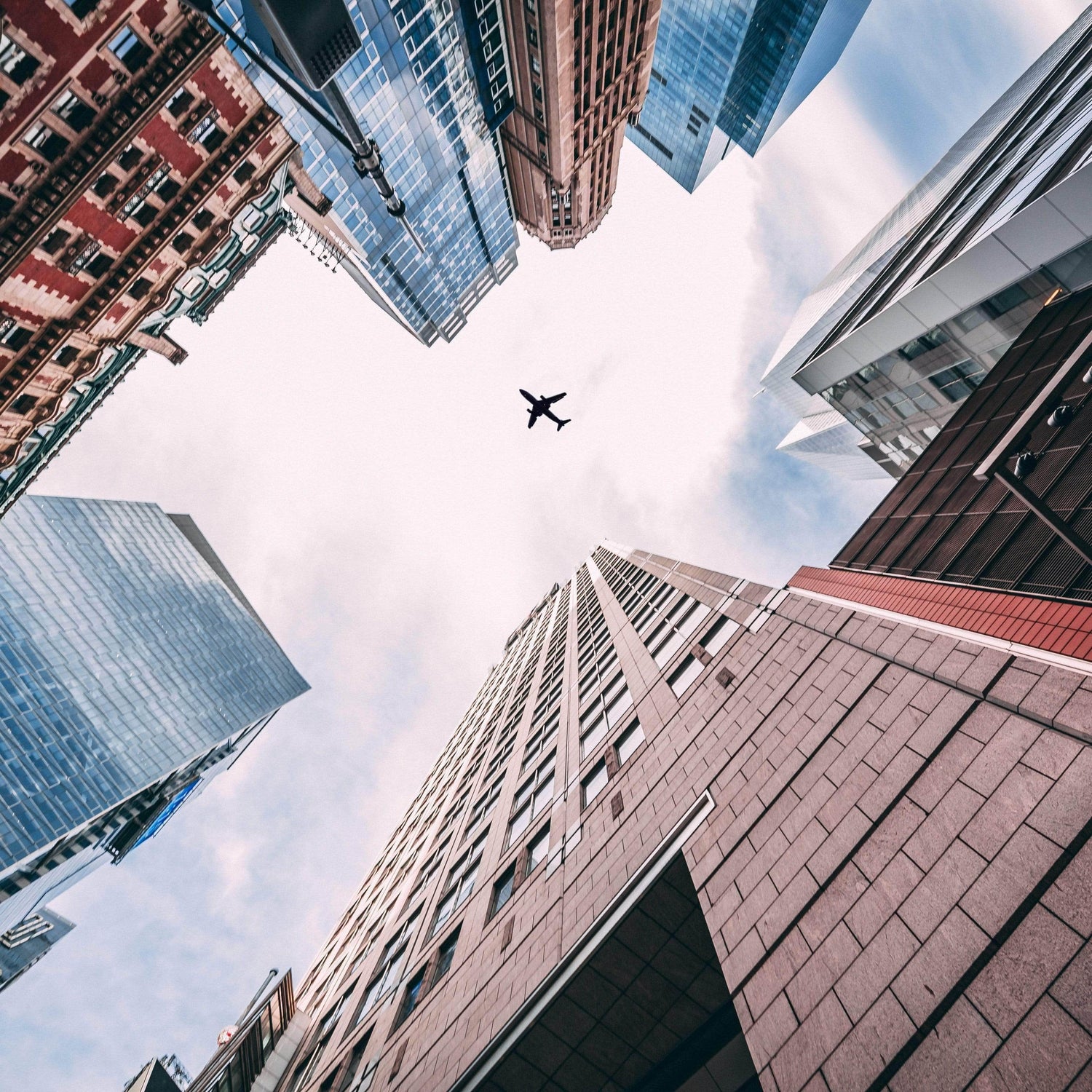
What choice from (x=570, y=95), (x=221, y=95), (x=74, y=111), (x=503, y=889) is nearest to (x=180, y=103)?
(x=221, y=95)

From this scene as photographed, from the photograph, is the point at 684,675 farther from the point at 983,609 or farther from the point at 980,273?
the point at 980,273

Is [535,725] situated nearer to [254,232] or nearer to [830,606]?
[830,606]

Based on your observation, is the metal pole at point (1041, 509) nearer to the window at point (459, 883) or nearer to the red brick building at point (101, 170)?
the window at point (459, 883)

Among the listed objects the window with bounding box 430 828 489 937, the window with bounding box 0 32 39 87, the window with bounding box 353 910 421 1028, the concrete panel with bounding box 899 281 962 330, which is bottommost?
the window with bounding box 353 910 421 1028

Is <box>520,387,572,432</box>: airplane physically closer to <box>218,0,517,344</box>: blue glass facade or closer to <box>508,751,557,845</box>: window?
<box>508,751,557,845</box>: window

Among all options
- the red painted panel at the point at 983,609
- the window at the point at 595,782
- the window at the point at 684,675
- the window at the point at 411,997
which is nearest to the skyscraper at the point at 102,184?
the window at the point at 411,997

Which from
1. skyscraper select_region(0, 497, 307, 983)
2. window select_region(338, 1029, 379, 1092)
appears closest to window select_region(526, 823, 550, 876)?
window select_region(338, 1029, 379, 1092)

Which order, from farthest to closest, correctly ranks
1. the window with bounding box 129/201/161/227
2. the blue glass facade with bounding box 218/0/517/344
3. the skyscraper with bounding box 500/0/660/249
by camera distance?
1. the skyscraper with bounding box 500/0/660/249
2. the blue glass facade with bounding box 218/0/517/344
3. the window with bounding box 129/201/161/227
